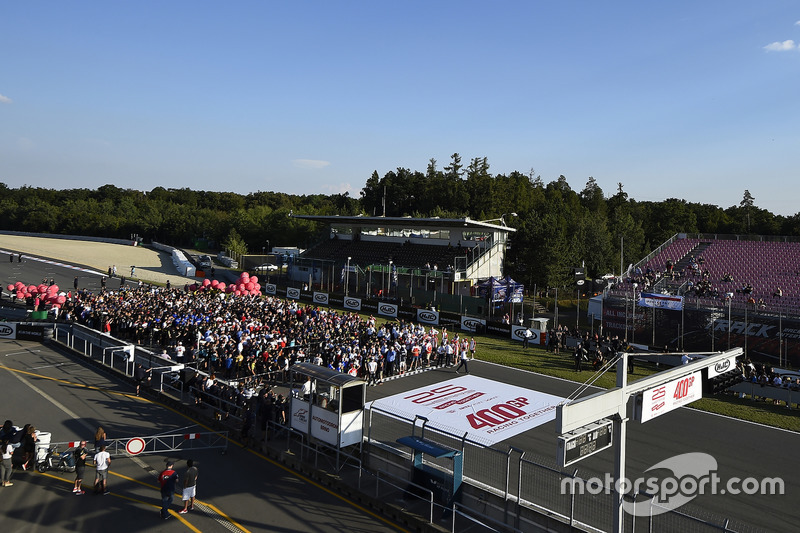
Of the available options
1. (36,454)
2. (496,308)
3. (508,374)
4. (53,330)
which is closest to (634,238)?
(496,308)

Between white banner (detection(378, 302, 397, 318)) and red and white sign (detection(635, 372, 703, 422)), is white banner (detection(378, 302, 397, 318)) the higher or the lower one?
the lower one

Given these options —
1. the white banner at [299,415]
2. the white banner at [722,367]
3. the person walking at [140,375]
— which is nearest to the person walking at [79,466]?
the white banner at [299,415]

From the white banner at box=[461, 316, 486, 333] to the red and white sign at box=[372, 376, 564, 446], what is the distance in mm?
11483

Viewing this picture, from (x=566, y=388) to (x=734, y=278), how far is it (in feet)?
73.7

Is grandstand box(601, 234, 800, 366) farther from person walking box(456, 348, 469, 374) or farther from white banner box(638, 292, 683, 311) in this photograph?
person walking box(456, 348, 469, 374)

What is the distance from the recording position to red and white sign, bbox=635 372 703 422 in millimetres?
7844

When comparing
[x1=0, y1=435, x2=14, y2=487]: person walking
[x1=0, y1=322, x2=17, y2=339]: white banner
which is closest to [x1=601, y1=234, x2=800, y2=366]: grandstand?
[x1=0, y1=435, x2=14, y2=487]: person walking

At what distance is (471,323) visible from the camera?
110 ft

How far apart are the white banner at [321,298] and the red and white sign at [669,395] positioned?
116 ft

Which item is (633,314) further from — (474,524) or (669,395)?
(669,395)

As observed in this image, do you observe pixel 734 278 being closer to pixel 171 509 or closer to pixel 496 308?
pixel 496 308

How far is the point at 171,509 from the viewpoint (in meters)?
10.8

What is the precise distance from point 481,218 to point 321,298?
40334 mm

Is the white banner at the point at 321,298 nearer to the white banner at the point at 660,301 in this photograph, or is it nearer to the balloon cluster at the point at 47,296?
the balloon cluster at the point at 47,296
